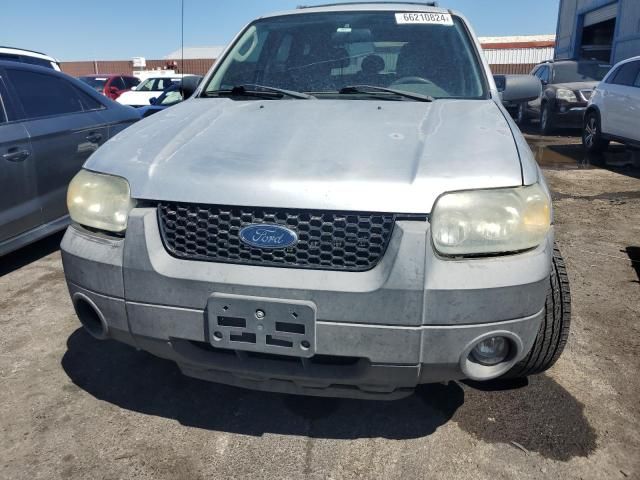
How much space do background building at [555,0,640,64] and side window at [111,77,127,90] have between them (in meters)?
15.0

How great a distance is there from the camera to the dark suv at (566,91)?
1101 centimetres

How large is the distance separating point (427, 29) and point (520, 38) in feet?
162

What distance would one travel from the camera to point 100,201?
6.78ft

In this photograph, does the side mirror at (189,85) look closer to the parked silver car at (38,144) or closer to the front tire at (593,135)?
the parked silver car at (38,144)

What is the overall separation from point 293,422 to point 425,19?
7.49 feet

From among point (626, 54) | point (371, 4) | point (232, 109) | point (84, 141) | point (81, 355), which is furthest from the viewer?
point (626, 54)

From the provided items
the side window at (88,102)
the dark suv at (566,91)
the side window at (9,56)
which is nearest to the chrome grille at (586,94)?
the dark suv at (566,91)

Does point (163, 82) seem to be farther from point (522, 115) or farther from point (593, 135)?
point (593, 135)

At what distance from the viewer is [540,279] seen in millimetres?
1814

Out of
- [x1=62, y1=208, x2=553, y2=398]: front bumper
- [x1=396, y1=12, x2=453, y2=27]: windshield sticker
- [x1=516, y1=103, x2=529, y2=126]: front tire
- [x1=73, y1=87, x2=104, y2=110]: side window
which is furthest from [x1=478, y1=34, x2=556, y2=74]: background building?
[x1=62, y1=208, x2=553, y2=398]: front bumper

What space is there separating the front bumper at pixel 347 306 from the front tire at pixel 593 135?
8085 millimetres

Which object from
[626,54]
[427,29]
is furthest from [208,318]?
[626,54]

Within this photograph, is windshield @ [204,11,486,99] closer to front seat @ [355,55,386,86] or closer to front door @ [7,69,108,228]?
front seat @ [355,55,386,86]

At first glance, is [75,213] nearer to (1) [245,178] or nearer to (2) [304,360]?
(1) [245,178]
